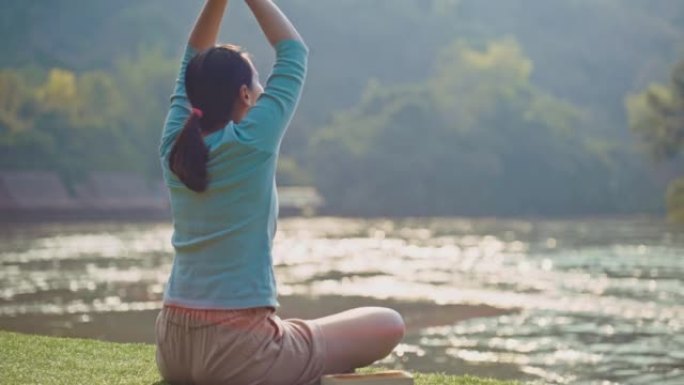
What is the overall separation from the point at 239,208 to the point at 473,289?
9870 millimetres

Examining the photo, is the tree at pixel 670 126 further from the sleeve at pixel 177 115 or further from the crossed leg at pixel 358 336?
the sleeve at pixel 177 115

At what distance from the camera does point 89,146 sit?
51844 millimetres

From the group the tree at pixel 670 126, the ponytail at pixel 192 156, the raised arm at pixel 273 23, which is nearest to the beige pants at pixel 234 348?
the ponytail at pixel 192 156

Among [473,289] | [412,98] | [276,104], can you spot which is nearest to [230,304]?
[276,104]

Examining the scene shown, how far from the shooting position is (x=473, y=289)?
43.9ft

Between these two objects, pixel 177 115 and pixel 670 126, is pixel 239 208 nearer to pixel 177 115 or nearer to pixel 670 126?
pixel 177 115

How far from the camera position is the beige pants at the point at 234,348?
371 centimetres

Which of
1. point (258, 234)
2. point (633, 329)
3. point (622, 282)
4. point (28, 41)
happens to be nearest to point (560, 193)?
point (28, 41)

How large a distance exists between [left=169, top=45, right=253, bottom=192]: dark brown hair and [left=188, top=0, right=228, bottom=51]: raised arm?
34cm

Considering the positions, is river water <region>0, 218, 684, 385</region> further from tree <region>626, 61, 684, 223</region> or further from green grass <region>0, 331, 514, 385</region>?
tree <region>626, 61, 684, 223</region>

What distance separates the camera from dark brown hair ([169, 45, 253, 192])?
3609 millimetres

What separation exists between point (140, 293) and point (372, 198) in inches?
1504

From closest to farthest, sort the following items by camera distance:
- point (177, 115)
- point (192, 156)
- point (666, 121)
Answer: point (192, 156)
point (177, 115)
point (666, 121)

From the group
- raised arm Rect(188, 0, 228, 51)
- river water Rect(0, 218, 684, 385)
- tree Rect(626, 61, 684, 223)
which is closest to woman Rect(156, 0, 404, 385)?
raised arm Rect(188, 0, 228, 51)
